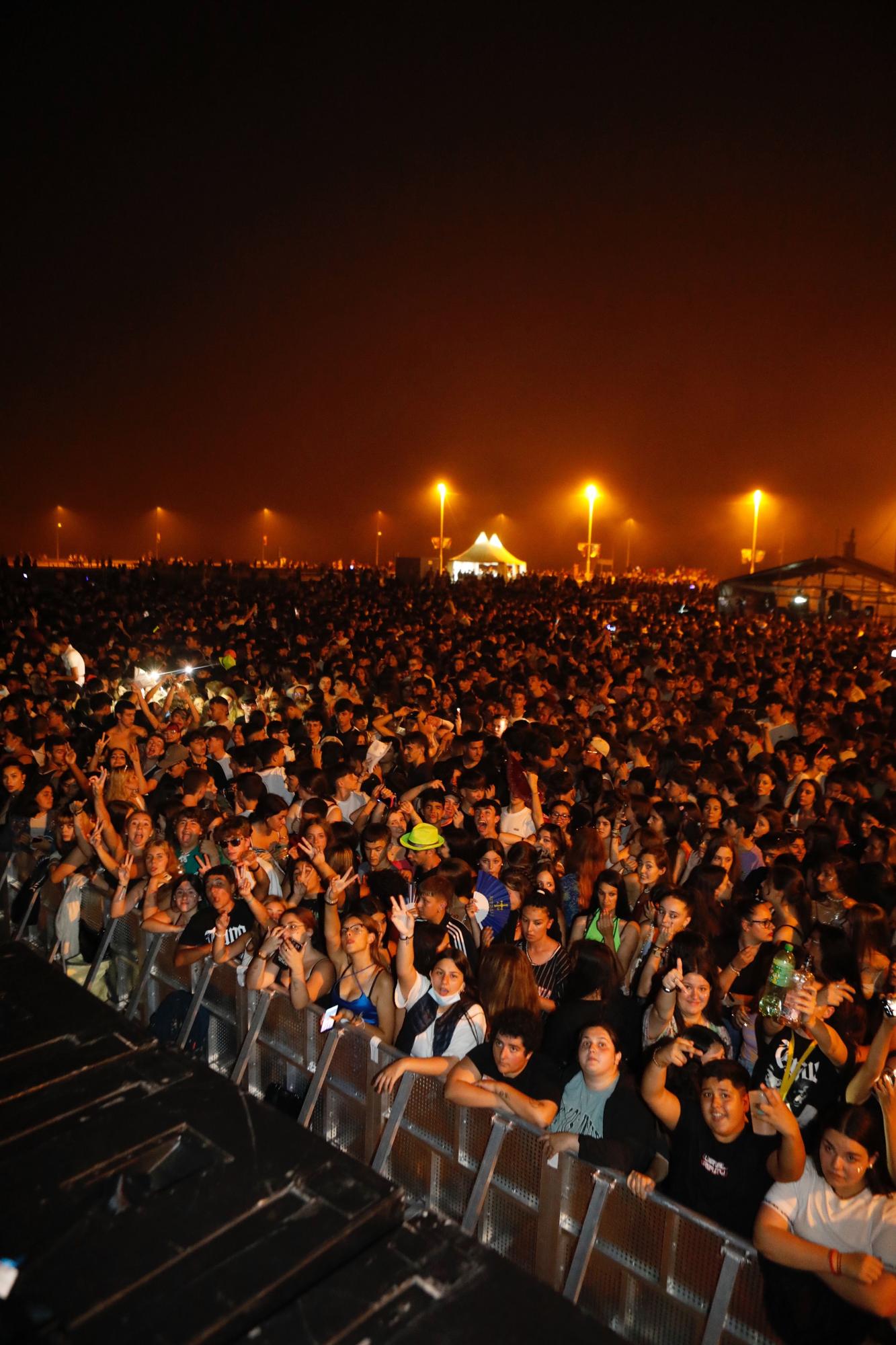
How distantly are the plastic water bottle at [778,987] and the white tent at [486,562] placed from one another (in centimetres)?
4077

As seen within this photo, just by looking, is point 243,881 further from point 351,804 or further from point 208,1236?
point 208,1236

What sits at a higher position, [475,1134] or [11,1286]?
[11,1286]

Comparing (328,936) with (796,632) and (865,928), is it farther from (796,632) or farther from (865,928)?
(796,632)

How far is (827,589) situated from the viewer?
27188 millimetres

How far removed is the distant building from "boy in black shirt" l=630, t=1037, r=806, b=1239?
82.3ft

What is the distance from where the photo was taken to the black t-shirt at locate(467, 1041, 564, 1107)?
339 cm

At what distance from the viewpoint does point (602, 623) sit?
22.0 m

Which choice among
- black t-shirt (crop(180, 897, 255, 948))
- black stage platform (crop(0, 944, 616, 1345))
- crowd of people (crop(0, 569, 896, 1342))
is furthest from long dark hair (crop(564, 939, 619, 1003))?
black stage platform (crop(0, 944, 616, 1345))

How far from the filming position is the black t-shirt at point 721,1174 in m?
2.93

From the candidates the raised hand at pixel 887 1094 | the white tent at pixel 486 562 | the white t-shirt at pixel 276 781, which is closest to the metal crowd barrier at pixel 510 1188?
the raised hand at pixel 887 1094

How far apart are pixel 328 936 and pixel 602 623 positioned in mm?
18372

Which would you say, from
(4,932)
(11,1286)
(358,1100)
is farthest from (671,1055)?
(4,932)

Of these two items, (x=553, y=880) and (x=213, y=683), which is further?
(x=213, y=683)

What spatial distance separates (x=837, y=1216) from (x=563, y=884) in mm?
2921
